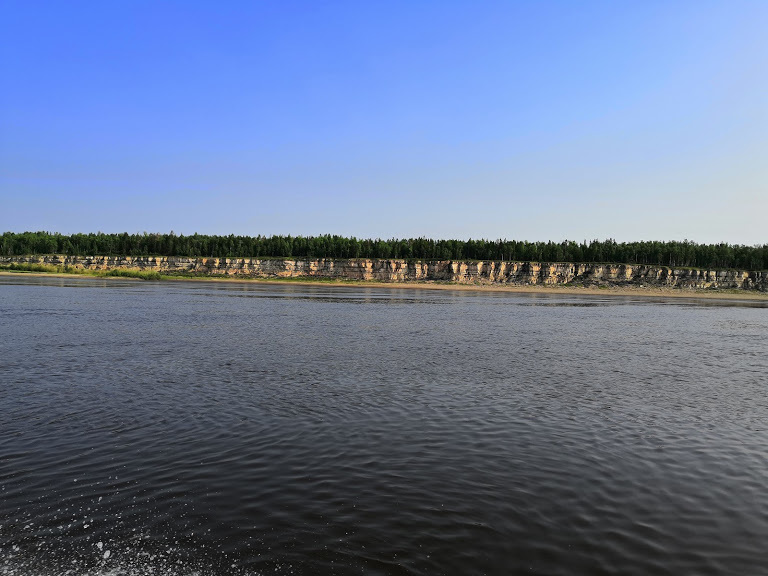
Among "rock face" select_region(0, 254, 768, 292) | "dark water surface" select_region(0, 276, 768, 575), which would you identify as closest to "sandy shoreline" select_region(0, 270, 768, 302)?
Answer: "rock face" select_region(0, 254, 768, 292)

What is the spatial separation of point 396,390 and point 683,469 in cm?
1037

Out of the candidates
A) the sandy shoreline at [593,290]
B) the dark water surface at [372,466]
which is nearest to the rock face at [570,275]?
the sandy shoreline at [593,290]

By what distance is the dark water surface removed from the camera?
8406mm

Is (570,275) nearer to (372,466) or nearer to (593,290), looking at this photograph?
(593,290)

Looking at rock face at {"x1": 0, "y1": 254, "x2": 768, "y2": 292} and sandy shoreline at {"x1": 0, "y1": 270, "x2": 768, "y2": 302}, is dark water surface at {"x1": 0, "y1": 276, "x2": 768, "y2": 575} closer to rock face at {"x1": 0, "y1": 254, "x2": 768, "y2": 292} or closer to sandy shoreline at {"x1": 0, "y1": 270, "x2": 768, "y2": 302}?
sandy shoreline at {"x1": 0, "y1": 270, "x2": 768, "y2": 302}

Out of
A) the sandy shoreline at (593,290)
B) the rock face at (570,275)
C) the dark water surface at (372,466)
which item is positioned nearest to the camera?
the dark water surface at (372,466)

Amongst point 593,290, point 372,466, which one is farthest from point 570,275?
point 372,466

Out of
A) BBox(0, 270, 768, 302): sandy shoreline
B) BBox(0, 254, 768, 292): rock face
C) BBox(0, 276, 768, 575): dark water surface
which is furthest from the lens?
BBox(0, 254, 768, 292): rock face

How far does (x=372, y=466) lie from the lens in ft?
40.1

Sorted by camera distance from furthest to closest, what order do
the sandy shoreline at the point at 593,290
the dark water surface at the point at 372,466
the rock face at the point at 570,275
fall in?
Result: the rock face at the point at 570,275 → the sandy shoreline at the point at 593,290 → the dark water surface at the point at 372,466

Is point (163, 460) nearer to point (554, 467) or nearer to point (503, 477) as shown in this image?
point (503, 477)

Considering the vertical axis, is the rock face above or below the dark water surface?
above

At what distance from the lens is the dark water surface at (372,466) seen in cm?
841

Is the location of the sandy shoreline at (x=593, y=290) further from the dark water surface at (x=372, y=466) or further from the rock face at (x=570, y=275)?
the dark water surface at (x=372, y=466)
